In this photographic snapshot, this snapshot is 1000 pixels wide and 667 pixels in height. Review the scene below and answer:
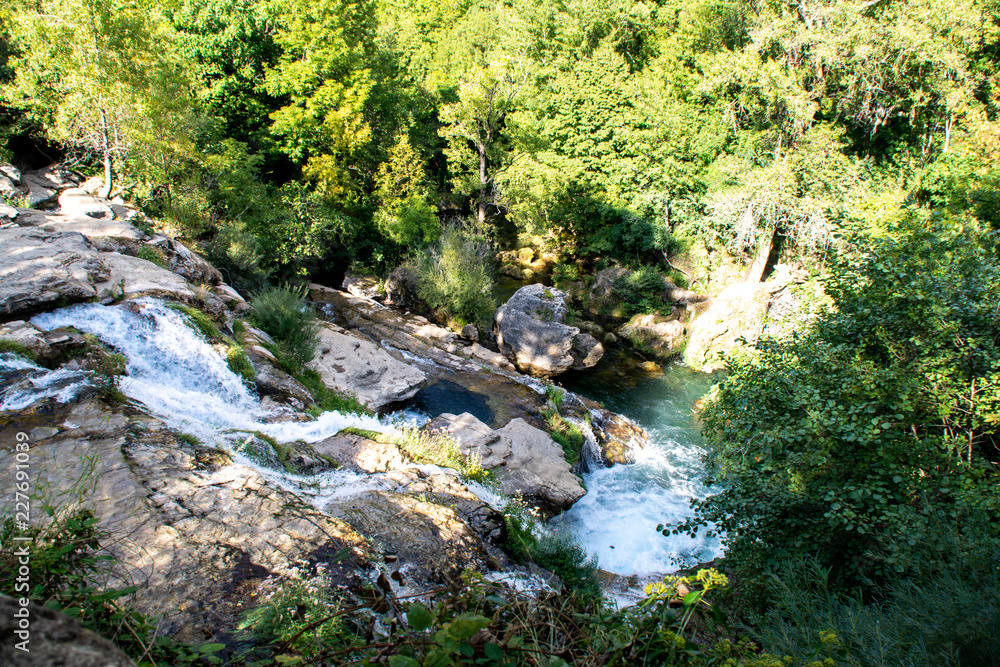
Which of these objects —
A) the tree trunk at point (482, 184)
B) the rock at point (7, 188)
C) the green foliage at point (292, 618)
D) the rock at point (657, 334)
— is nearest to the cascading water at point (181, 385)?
the green foliage at point (292, 618)

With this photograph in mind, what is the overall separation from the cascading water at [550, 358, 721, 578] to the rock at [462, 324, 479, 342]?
11.9ft

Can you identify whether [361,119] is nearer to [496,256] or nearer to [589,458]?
[496,256]

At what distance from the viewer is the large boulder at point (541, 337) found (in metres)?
15.6

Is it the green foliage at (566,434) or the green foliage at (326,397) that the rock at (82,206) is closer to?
the green foliage at (326,397)

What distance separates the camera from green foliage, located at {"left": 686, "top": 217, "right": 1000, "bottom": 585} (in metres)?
4.74

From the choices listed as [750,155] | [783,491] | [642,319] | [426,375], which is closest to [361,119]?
[426,375]

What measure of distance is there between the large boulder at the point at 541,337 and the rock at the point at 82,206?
1061cm

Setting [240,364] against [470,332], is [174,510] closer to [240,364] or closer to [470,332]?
[240,364]

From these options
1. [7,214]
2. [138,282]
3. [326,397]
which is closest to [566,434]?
[326,397]

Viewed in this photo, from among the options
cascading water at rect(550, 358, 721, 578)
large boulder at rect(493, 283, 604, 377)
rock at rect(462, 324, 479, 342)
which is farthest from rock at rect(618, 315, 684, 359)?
rock at rect(462, 324, 479, 342)

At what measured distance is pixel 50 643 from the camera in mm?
1056

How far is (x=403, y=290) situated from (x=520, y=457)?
10.1m

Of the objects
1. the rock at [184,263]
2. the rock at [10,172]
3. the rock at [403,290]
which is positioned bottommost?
the rock at [403,290]

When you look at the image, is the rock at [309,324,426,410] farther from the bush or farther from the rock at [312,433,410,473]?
the rock at [312,433,410,473]
